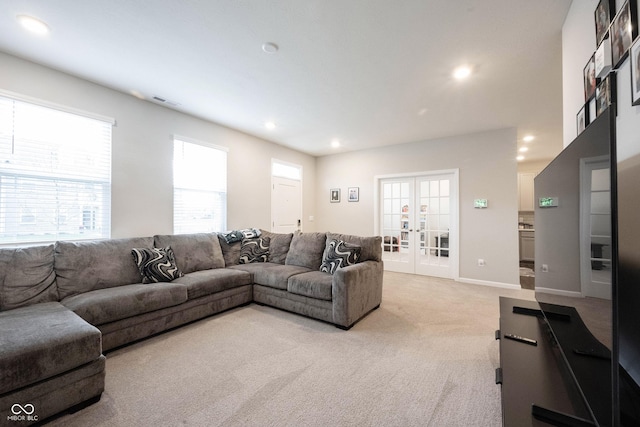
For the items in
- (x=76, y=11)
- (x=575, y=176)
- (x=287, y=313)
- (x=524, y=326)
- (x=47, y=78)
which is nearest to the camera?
(x=575, y=176)

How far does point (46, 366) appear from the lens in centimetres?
146

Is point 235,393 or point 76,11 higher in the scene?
point 76,11

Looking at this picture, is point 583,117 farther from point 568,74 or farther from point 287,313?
point 287,313

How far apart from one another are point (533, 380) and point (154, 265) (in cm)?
325

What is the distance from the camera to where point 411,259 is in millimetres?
5305

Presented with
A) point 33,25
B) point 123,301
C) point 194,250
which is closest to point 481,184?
point 194,250

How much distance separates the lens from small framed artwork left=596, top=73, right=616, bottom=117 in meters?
1.17

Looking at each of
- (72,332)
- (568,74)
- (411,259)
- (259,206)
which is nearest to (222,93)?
(259,206)

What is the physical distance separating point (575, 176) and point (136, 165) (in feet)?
13.7

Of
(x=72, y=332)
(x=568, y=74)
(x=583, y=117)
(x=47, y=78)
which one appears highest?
(x=47, y=78)

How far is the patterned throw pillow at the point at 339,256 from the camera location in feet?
10.2

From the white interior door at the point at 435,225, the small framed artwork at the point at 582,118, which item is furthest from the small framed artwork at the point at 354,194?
the small framed artwork at the point at 582,118

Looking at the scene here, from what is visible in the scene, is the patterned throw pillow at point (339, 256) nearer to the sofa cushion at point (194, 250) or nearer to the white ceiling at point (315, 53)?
the sofa cushion at point (194, 250)

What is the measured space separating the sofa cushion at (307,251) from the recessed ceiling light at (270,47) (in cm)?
227
